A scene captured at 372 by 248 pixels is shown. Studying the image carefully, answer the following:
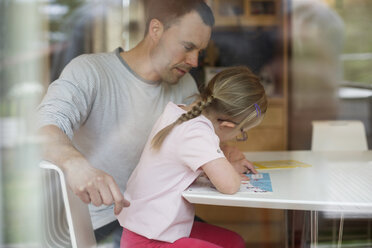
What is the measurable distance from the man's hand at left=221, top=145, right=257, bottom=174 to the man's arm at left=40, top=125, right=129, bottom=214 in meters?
0.42

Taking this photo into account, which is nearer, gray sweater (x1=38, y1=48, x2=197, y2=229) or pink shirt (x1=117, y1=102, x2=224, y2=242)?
pink shirt (x1=117, y1=102, x2=224, y2=242)

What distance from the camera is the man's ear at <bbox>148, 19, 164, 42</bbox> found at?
4.09 feet

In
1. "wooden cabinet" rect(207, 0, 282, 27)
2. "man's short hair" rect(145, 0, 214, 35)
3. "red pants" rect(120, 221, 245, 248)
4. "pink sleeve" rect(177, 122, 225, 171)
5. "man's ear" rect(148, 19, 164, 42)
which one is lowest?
"red pants" rect(120, 221, 245, 248)

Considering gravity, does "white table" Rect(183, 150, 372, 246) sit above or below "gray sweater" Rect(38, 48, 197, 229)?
below

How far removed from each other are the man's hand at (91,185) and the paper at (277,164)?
1.87 feet

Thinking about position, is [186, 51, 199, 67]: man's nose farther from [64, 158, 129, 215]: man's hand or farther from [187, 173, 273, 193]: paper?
[64, 158, 129, 215]: man's hand

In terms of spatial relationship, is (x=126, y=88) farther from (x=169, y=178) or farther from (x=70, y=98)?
(x=169, y=178)

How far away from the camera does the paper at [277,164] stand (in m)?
1.41

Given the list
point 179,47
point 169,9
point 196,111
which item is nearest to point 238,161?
point 196,111

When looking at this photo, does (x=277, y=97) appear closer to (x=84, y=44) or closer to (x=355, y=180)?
(x=355, y=180)

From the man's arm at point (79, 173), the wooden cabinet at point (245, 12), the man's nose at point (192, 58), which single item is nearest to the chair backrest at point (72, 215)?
the man's arm at point (79, 173)

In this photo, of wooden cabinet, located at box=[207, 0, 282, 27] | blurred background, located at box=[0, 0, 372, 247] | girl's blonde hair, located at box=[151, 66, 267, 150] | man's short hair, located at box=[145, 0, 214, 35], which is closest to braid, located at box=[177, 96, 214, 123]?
girl's blonde hair, located at box=[151, 66, 267, 150]

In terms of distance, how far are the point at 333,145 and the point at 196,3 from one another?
3.62 ft

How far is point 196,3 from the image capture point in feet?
4.27
